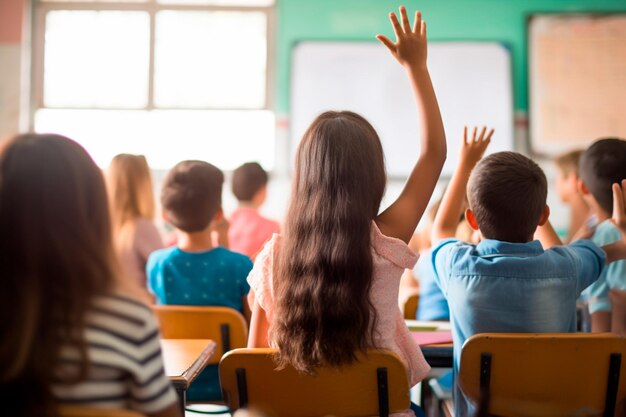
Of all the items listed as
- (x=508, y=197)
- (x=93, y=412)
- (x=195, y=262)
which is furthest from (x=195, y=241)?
(x=93, y=412)

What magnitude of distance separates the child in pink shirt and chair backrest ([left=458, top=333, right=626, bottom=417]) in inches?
82.8

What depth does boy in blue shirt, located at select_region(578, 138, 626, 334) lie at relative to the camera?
2.29 m

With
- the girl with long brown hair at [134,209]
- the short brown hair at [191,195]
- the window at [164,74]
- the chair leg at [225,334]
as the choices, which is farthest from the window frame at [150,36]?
the chair leg at [225,334]

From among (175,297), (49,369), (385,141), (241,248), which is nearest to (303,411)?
(49,369)

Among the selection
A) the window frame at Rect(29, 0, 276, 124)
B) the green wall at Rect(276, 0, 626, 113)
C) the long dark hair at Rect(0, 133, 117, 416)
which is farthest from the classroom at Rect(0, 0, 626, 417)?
the green wall at Rect(276, 0, 626, 113)

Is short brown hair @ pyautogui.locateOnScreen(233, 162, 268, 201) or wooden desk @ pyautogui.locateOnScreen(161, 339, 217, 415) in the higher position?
short brown hair @ pyautogui.locateOnScreen(233, 162, 268, 201)

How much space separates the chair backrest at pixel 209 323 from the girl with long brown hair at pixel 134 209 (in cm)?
91

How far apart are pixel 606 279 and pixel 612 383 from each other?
862 millimetres

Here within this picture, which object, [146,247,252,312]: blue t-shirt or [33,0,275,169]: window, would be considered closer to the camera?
[146,247,252,312]: blue t-shirt

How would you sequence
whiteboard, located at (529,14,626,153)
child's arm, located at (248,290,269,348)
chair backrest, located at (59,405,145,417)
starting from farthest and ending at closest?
whiteboard, located at (529,14,626,153) → child's arm, located at (248,290,269,348) → chair backrest, located at (59,405,145,417)

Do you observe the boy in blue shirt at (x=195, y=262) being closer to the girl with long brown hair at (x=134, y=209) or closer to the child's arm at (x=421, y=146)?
the girl with long brown hair at (x=134, y=209)

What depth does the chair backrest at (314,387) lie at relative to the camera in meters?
1.44

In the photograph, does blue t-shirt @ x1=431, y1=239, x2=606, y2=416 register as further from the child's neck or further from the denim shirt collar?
the child's neck

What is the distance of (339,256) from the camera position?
1.50 m
